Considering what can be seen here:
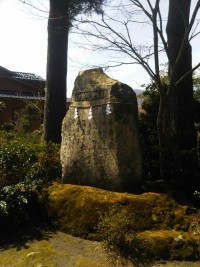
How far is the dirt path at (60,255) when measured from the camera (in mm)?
4176

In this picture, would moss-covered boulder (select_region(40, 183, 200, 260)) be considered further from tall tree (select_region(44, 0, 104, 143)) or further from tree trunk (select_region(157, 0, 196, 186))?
tall tree (select_region(44, 0, 104, 143))

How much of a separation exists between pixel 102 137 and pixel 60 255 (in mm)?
1869

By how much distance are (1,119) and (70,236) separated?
21976 millimetres

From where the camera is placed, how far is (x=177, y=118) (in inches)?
303

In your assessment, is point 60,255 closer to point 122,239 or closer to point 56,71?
point 122,239

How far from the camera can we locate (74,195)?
5.25 meters

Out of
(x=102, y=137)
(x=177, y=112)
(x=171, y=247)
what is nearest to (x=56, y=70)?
(x=177, y=112)

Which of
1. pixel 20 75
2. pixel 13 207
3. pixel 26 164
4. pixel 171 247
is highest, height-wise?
pixel 20 75

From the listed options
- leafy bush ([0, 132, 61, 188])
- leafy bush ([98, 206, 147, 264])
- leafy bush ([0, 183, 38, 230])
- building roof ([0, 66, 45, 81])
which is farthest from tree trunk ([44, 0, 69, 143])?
building roof ([0, 66, 45, 81])

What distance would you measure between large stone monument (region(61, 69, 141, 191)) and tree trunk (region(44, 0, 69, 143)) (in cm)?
351

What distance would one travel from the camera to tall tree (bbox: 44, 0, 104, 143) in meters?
9.43

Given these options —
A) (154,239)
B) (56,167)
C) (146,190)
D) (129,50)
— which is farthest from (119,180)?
(129,50)

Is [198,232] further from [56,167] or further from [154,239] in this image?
[56,167]

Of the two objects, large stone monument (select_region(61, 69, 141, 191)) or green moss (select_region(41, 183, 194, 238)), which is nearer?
green moss (select_region(41, 183, 194, 238))
